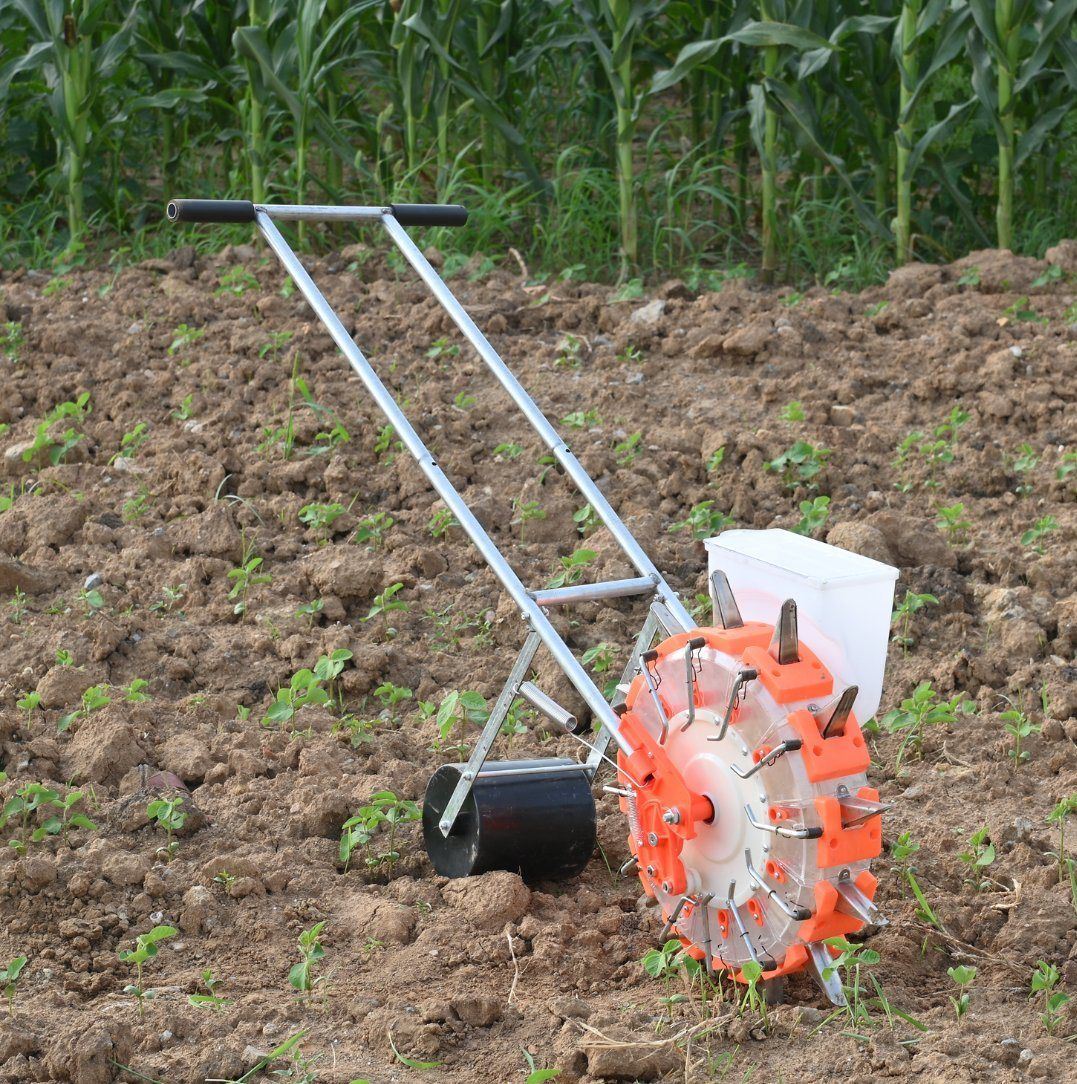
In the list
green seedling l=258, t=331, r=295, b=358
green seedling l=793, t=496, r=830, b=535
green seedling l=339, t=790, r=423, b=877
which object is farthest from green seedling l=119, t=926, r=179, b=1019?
green seedling l=258, t=331, r=295, b=358

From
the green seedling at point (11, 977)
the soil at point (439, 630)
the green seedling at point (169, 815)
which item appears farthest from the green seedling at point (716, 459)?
the green seedling at point (11, 977)

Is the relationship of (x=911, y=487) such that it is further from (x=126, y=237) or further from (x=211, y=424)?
(x=126, y=237)

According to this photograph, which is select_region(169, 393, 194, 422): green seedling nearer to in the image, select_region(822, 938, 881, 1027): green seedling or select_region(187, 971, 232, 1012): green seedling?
select_region(187, 971, 232, 1012): green seedling

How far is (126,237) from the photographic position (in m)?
7.20

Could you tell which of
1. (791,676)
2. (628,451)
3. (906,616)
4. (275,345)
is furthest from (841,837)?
(275,345)

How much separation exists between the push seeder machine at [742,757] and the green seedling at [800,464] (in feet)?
5.64

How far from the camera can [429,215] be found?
3746mm

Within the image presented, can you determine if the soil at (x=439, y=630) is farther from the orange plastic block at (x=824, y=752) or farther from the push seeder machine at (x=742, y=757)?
the orange plastic block at (x=824, y=752)

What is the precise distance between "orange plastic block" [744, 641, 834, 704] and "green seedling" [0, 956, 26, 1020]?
141cm

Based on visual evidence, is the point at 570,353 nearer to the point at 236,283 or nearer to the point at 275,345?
the point at 275,345

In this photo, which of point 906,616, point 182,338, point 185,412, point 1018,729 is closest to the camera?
point 1018,729

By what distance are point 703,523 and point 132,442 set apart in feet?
6.62

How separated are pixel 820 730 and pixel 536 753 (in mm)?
1248

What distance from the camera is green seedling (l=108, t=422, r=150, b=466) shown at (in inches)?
200
